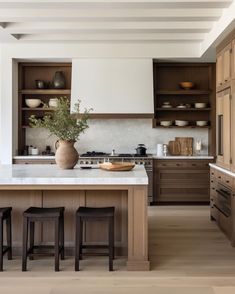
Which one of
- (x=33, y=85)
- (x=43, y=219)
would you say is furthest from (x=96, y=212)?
(x=33, y=85)

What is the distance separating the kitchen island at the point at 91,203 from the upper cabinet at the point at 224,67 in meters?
1.93

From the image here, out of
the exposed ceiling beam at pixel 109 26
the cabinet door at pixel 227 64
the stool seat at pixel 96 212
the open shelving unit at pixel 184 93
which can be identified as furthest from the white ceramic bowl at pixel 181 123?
the stool seat at pixel 96 212

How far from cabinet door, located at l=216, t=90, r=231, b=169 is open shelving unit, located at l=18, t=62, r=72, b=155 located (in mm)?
3067

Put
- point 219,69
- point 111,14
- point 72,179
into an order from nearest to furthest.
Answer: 1. point 72,179
2. point 111,14
3. point 219,69

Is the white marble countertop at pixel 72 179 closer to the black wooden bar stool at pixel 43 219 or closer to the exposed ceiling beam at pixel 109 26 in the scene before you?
the black wooden bar stool at pixel 43 219

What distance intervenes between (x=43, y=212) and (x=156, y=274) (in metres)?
1.25

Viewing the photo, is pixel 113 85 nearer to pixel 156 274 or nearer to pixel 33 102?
pixel 33 102

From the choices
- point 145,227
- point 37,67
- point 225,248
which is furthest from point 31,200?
point 37,67

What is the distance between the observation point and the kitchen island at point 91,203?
13.1 feet

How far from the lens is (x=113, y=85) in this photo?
739cm

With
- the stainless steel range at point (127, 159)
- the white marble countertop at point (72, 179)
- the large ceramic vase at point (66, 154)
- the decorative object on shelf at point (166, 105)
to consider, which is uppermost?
the decorative object on shelf at point (166, 105)

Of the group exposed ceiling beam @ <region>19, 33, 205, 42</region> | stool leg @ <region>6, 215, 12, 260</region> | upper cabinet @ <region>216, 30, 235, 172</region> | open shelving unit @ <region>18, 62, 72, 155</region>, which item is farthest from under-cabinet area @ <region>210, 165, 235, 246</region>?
open shelving unit @ <region>18, 62, 72, 155</region>

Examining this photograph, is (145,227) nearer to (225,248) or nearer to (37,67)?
(225,248)

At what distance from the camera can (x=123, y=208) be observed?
14.2 feet
